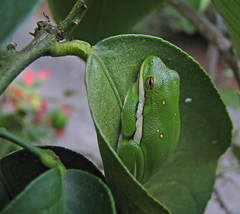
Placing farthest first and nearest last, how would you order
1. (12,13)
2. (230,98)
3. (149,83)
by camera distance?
1. (230,98)
2. (149,83)
3. (12,13)

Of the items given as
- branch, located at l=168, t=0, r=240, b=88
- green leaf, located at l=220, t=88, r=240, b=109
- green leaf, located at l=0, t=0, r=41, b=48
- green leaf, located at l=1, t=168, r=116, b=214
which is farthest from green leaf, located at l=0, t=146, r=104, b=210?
green leaf, located at l=220, t=88, r=240, b=109

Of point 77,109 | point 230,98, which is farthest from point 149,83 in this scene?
point 77,109

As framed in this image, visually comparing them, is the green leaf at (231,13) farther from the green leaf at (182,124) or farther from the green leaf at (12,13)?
the green leaf at (12,13)

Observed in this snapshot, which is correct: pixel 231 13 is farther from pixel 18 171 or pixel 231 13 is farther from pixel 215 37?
pixel 215 37

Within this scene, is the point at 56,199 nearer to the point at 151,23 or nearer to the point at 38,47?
the point at 38,47

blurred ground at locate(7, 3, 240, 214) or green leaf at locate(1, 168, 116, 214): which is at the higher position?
green leaf at locate(1, 168, 116, 214)

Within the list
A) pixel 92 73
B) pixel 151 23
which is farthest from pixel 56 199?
pixel 151 23

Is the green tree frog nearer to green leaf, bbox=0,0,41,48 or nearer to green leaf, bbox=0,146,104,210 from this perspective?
green leaf, bbox=0,146,104,210

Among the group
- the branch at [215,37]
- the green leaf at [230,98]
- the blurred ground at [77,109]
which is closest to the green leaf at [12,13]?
the branch at [215,37]
